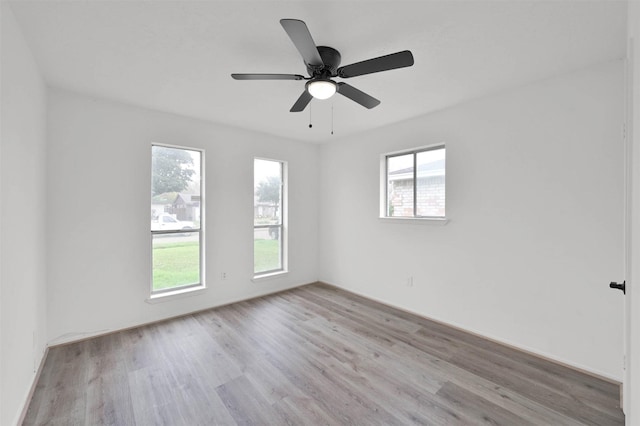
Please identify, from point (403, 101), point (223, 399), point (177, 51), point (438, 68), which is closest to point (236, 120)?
point (177, 51)

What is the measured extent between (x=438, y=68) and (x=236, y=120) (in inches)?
103

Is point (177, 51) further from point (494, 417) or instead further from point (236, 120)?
point (494, 417)

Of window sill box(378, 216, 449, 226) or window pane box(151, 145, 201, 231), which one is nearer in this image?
window sill box(378, 216, 449, 226)

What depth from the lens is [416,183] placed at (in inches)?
146

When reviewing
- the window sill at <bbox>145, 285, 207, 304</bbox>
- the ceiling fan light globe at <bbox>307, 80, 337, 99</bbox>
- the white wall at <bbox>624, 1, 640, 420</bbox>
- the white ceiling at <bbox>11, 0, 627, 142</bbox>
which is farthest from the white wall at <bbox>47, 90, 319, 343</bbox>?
the white wall at <bbox>624, 1, 640, 420</bbox>

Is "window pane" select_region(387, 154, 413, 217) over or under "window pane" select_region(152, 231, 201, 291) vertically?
over

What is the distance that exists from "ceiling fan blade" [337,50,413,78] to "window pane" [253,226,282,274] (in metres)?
3.07

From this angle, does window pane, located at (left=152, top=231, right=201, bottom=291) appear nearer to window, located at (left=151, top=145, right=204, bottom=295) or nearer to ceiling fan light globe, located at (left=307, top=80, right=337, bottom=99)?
window, located at (left=151, top=145, right=204, bottom=295)

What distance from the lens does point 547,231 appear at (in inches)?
99.9

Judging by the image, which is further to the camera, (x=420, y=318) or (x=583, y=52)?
(x=420, y=318)

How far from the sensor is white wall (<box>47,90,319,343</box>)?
2.78 m

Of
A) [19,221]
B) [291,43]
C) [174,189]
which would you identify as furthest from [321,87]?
[174,189]

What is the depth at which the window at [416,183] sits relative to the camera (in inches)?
137

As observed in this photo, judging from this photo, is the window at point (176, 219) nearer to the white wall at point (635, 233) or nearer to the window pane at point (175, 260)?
the window pane at point (175, 260)
